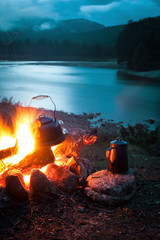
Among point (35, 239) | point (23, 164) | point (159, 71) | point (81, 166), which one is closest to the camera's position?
point (35, 239)

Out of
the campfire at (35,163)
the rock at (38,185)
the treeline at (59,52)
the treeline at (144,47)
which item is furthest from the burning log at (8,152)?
the treeline at (59,52)

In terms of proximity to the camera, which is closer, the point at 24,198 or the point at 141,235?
the point at 141,235

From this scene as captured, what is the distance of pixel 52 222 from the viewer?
2.66 meters

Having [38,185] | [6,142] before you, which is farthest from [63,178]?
[6,142]

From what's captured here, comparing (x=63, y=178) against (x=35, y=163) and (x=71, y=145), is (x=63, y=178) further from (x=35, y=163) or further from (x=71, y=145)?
(x=71, y=145)

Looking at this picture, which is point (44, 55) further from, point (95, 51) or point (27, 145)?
point (27, 145)

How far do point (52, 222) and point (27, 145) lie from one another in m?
1.45

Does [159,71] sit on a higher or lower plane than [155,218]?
higher

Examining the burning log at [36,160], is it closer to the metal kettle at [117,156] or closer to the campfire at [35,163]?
the campfire at [35,163]

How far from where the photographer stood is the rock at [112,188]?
3066mm

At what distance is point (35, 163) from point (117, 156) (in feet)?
4.80

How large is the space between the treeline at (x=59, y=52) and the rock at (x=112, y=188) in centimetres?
7417

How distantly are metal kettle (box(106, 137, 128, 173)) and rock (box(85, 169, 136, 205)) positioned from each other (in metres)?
0.11

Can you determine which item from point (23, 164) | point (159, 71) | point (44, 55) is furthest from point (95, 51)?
point (23, 164)
